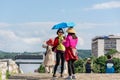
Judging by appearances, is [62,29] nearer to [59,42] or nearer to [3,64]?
[59,42]

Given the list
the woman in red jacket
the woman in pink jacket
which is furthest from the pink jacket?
the woman in red jacket

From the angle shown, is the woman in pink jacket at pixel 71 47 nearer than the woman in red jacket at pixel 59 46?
Yes

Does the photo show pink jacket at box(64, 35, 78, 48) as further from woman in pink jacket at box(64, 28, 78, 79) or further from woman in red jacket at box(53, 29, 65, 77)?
woman in red jacket at box(53, 29, 65, 77)

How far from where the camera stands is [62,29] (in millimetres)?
16125

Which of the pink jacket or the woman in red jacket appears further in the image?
the woman in red jacket

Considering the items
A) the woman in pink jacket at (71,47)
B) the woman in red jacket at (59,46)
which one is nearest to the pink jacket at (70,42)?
the woman in pink jacket at (71,47)

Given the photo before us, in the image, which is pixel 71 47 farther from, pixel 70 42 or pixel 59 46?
pixel 59 46

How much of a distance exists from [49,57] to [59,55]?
454cm

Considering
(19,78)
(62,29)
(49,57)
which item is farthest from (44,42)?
(62,29)

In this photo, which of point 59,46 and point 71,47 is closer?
point 71,47

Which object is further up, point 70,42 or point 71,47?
point 70,42

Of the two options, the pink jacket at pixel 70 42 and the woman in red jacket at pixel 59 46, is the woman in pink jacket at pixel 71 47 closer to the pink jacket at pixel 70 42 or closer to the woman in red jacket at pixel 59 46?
the pink jacket at pixel 70 42

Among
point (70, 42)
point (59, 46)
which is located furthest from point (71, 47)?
point (59, 46)

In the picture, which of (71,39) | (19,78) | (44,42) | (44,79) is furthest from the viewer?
(44,42)
